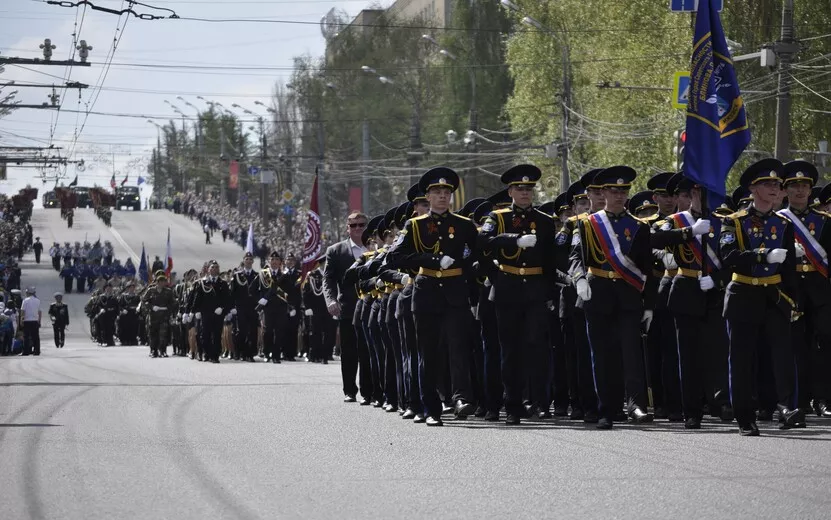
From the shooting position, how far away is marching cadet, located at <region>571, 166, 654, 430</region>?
12.6 metres

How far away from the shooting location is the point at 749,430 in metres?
11.5

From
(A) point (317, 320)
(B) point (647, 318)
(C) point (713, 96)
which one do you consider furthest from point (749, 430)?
(A) point (317, 320)

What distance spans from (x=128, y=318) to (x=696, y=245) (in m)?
33.3

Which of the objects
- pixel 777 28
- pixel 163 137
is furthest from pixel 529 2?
pixel 163 137

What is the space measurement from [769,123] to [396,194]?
2178 inches

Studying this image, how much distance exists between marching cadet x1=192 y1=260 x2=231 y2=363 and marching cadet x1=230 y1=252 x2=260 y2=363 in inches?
9.6

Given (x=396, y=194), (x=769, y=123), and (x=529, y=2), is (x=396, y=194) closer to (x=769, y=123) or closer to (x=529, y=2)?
(x=529, y=2)

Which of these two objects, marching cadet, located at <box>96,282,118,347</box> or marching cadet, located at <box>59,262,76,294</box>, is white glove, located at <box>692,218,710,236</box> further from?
marching cadet, located at <box>59,262,76,294</box>

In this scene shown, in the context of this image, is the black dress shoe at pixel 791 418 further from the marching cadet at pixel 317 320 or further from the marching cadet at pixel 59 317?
the marching cadet at pixel 59 317

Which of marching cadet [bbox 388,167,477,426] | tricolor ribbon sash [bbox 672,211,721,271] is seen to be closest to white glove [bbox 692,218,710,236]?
tricolor ribbon sash [bbox 672,211,721,271]

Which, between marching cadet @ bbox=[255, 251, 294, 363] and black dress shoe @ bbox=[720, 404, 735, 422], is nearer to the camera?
black dress shoe @ bbox=[720, 404, 735, 422]

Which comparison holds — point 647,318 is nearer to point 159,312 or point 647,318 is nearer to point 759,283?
point 759,283

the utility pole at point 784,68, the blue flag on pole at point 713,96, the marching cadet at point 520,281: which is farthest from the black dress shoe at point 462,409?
the utility pole at point 784,68

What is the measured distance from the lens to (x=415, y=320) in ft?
44.0
